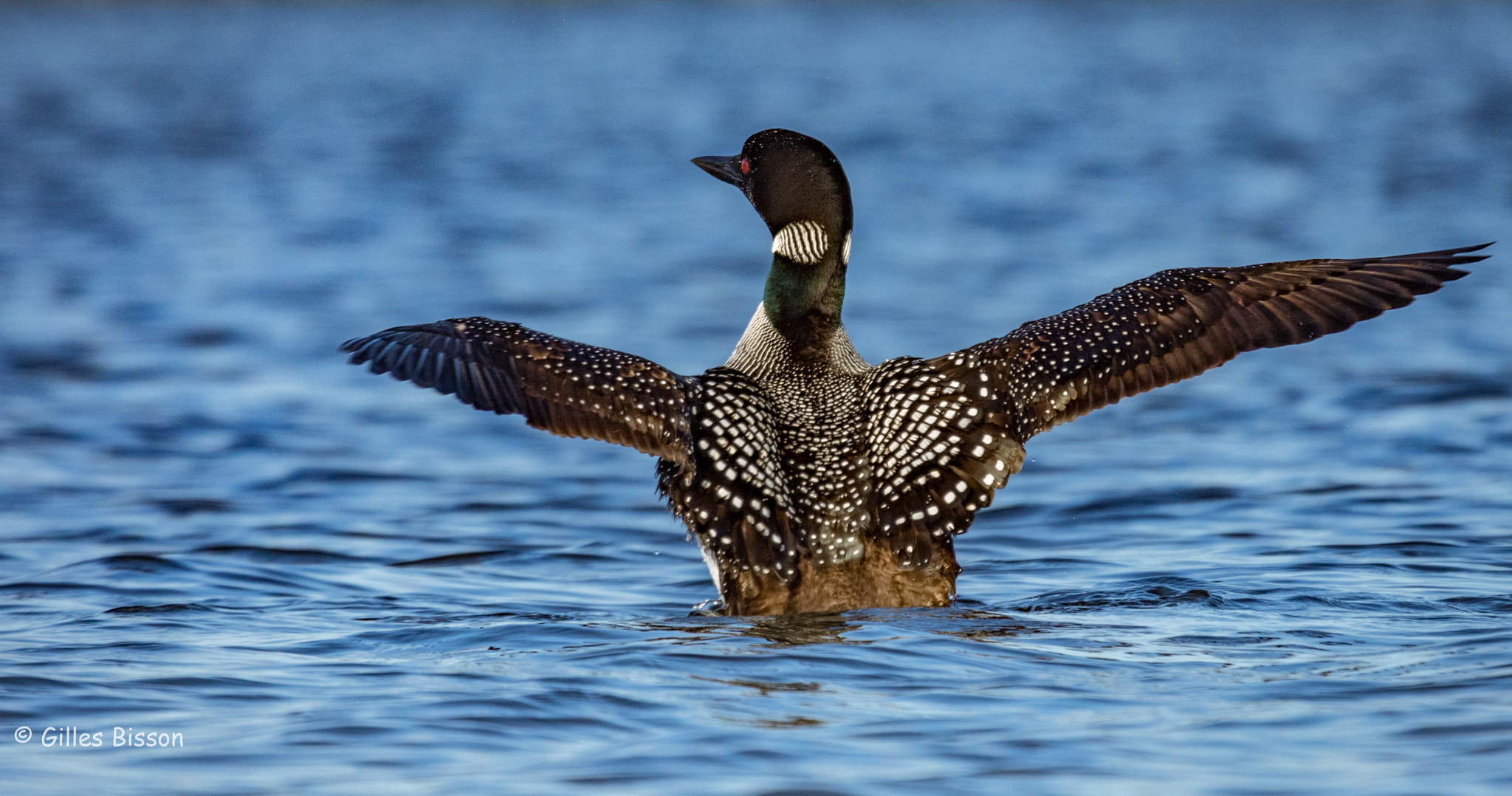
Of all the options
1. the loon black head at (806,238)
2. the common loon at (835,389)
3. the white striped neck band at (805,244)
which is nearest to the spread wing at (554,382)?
the common loon at (835,389)

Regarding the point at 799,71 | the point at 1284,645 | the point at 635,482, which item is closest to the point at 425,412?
the point at 635,482

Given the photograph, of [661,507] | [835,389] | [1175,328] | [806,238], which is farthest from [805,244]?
[661,507]

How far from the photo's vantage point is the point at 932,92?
30.4 meters

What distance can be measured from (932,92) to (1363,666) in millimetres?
26347

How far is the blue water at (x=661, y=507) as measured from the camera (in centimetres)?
422

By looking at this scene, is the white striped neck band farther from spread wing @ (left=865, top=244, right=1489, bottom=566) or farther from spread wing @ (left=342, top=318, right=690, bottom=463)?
spread wing @ (left=342, top=318, right=690, bottom=463)

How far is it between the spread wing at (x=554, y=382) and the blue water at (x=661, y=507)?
1.96 ft

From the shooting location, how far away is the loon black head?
5707 mm

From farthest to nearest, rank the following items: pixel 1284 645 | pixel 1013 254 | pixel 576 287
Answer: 1. pixel 1013 254
2. pixel 576 287
3. pixel 1284 645

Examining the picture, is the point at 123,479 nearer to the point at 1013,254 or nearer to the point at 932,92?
the point at 1013,254

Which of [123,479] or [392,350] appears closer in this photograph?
[392,350]

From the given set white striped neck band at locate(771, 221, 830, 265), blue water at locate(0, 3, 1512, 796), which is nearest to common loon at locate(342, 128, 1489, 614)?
white striped neck band at locate(771, 221, 830, 265)

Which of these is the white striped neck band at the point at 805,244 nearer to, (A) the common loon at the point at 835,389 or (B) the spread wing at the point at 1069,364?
(A) the common loon at the point at 835,389

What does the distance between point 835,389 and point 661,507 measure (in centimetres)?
245
